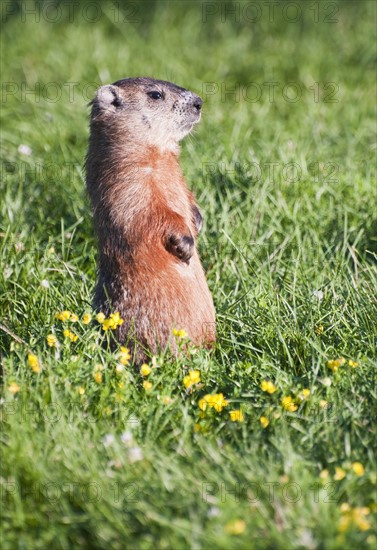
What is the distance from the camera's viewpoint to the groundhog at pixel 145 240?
3844 mm

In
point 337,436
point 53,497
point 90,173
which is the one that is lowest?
point 53,497

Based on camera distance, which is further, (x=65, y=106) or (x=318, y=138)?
(x=65, y=106)

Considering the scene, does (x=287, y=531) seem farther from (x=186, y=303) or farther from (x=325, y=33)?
(x=325, y=33)

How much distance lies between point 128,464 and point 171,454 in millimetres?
194

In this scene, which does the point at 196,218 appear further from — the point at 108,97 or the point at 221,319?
the point at 108,97

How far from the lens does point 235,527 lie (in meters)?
2.60

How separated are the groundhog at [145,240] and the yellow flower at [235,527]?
4.16ft

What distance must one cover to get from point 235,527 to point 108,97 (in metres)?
2.58

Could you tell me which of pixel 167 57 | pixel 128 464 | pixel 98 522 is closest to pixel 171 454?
pixel 128 464

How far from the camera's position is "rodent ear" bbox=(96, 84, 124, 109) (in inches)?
174

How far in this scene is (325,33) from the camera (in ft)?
25.5

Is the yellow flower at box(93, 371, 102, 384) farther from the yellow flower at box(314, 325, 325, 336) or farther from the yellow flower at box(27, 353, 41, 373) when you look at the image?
the yellow flower at box(314, 325, 325, 336)

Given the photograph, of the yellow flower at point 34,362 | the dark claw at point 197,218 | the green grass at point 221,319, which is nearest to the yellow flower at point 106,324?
the green grass at point 221,319

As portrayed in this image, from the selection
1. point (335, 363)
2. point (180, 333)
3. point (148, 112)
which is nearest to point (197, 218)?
point (148, 112)
